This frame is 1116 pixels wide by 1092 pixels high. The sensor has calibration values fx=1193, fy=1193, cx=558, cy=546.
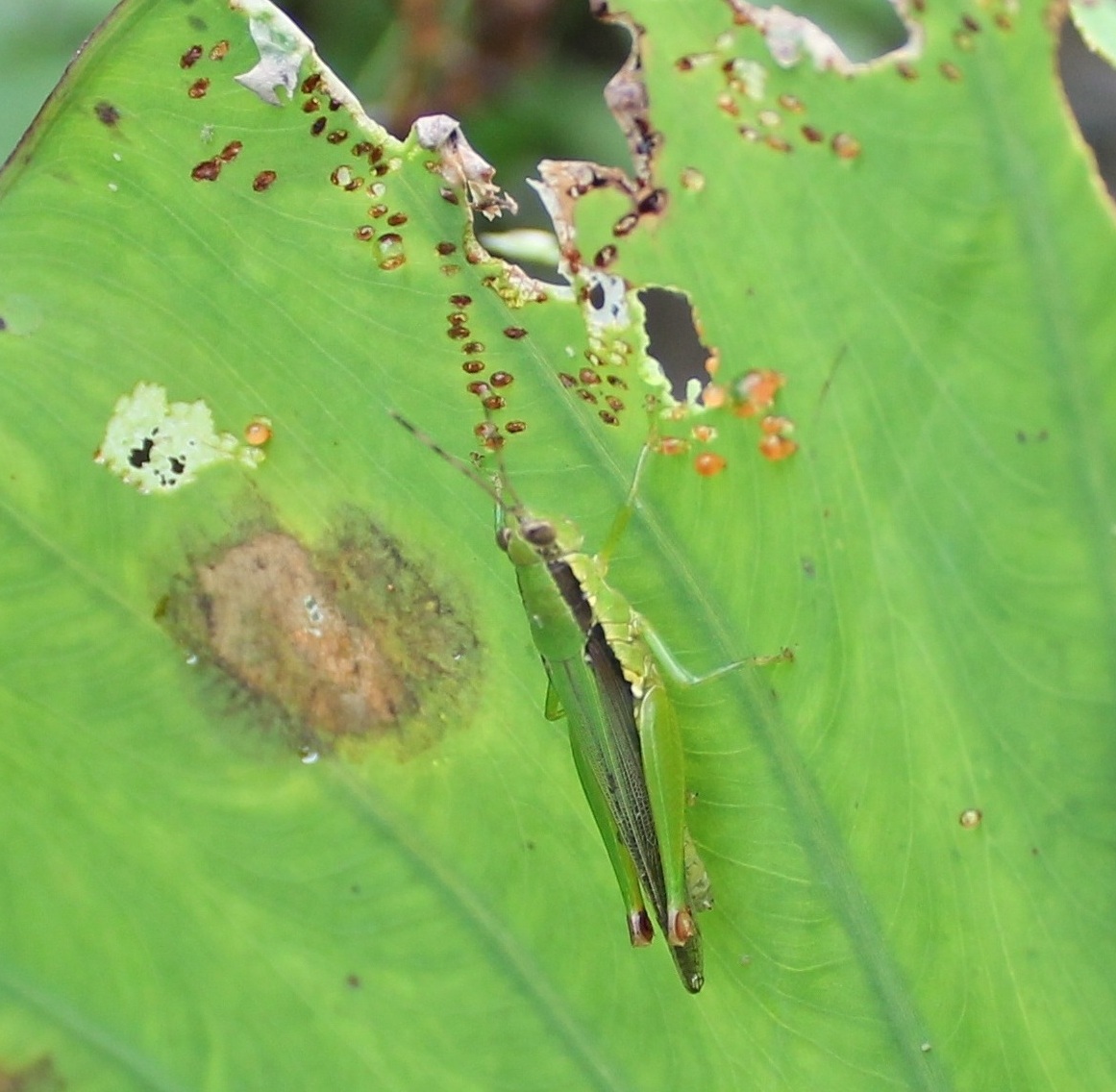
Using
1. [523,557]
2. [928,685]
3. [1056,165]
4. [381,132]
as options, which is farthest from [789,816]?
[381,132]

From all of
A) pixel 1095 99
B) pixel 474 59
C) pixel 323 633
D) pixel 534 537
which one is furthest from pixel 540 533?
pixel 1095 99

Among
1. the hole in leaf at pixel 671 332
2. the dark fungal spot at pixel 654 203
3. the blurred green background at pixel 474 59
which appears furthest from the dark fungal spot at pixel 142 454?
the hole in leaf at pixel 671 332

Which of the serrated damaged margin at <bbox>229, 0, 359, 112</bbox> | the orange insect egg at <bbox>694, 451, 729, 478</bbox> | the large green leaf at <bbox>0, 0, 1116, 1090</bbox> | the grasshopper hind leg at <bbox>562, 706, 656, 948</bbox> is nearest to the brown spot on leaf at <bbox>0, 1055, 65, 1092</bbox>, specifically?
the large green leaf at <bbox>0, 0, 1116, 1090</bbox>

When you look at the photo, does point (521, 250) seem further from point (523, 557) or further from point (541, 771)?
point (541, 771)

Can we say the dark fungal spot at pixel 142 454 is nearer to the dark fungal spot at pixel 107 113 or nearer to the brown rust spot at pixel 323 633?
the brown rust spot at pixel 323 633

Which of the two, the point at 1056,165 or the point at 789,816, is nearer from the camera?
the point at 1056,165

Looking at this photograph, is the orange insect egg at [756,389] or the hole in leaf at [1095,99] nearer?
the orange insect egg at [756,389]
